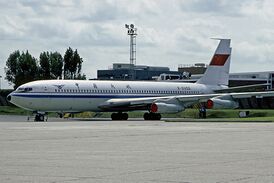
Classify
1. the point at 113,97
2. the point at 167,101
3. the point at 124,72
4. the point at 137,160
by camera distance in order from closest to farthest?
1. the point at 137,160
2. the point at 167,101
3. the point at 113,97
4. the point at 124,72

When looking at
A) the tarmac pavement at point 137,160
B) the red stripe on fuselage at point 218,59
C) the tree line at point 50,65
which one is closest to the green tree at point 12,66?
the tree line at point 50,65

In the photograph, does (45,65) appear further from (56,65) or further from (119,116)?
(119,116)

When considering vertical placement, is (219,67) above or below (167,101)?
above

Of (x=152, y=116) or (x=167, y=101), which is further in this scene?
(x=152, y=116)

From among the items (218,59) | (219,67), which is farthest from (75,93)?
(218,59)

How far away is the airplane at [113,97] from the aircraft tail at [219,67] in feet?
6.64

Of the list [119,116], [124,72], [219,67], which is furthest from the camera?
[124,72]

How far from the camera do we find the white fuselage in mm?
55625

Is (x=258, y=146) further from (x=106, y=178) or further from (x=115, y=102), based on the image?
(x=115, y=102)

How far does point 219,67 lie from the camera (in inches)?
2756

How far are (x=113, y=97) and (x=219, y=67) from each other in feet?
45.1

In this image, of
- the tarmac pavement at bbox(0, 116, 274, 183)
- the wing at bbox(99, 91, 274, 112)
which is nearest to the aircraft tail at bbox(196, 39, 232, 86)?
the wing at bbox(99, 91, 274, 112)

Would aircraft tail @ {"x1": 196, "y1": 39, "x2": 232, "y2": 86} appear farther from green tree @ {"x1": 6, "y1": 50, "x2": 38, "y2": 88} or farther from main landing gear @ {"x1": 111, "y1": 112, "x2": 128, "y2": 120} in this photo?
green tree @ {"x1": 6, "y1": 50, "x2": 38, "y2": 88}

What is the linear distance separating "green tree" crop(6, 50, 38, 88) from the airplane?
230 ft
